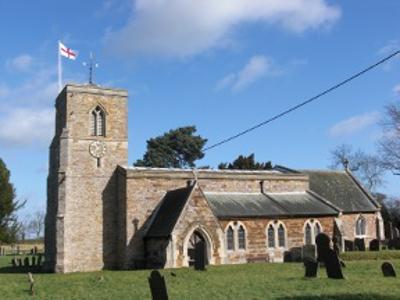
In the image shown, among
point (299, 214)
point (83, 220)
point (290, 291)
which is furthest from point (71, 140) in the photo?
point (290, 291)

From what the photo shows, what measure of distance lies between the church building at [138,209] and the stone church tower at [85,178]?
0.22 ft

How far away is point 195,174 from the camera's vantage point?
37.2m

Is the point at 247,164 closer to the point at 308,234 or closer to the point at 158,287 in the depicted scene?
the point at 308,234

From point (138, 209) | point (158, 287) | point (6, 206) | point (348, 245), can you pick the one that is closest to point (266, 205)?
point (348, 245)

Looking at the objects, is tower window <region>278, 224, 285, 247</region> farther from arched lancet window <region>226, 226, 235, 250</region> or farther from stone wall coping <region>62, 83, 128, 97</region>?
stone wall coping <region>62, 83, 128, 97</region>

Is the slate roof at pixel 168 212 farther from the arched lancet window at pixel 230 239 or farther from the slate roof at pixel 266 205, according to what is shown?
the arched lancet window at pixel 230 239

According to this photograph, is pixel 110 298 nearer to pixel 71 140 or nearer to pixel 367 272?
pixel 367 272

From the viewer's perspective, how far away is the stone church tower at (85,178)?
3481 cm

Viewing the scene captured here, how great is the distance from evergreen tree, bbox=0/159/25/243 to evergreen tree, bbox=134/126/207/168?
18.5 meters

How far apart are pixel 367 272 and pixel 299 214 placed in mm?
14844

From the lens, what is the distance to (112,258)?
3578cm

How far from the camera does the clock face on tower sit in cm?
3653

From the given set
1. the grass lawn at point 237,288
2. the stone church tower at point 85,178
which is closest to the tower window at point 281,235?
the stone church tower at point 85,178

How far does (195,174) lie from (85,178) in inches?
295
